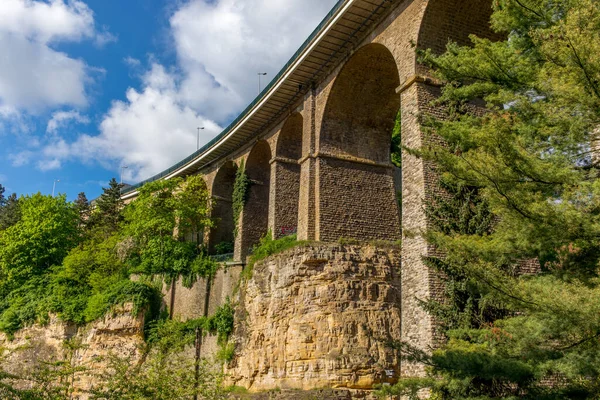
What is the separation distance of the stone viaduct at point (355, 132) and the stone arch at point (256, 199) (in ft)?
0.16

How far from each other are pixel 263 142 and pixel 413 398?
1900 centimetres

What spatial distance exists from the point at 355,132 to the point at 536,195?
13688mm

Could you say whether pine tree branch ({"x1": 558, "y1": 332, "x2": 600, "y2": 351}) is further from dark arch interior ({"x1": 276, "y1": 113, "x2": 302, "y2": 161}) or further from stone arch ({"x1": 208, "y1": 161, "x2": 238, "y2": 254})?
stone arch ({"x1": 208, "y1": 161, "x2": 238, "y2": 254})

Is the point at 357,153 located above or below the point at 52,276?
above

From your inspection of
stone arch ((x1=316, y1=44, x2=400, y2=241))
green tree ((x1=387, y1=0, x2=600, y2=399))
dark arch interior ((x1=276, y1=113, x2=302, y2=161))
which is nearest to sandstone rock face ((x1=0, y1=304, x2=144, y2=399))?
dark arch interior ((x1=276, y1=113, x2=302, y2=161))

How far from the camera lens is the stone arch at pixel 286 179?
24.4 m

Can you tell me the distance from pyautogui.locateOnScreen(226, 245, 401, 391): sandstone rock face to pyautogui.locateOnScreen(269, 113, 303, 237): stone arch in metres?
4.18

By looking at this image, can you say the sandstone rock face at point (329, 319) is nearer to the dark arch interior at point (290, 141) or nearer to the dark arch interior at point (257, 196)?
the dark arch interior at point (290, 141)

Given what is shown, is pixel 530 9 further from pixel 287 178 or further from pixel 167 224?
pixel 167 224

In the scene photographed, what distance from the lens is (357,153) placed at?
2138cm

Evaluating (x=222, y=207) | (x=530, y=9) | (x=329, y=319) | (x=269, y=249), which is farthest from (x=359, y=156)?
(x=222, y=207)

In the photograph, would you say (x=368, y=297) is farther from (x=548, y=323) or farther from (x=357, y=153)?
(x=548, y=323)

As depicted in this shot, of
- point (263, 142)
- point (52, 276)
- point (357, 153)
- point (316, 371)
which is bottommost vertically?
point (316, 371)

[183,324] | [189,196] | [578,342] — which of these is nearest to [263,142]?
[189,196]
